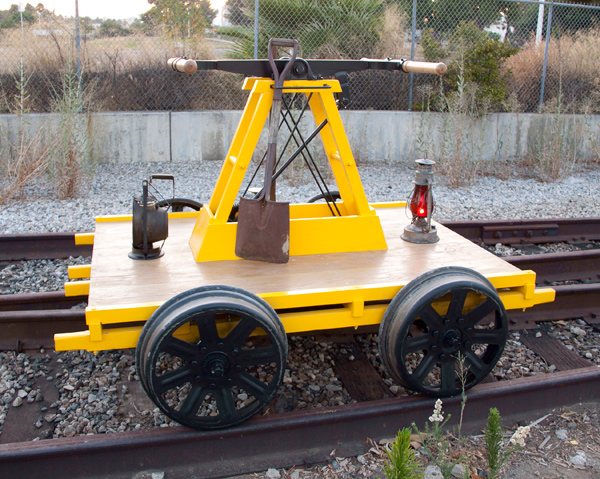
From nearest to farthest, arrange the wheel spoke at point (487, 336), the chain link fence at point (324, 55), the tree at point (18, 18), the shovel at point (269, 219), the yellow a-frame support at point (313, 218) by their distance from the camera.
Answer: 1. the wheel spoke at point (487, 336)
2. the shovel at point (269, 219)
3. the yellow a-frame support at point (313, 218)
4. the chain link fence at point (324, 55)
5. the tree at point (18, 18)

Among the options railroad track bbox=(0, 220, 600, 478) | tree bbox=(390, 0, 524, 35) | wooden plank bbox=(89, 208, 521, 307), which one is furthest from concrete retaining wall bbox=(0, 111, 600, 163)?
wooden plank bbox=(89, 208, 521, 307)

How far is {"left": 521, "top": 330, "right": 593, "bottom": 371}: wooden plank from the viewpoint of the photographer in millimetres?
3947

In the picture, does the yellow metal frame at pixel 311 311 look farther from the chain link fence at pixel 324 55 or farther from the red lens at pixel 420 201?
the chain link fence at pixel 324 55

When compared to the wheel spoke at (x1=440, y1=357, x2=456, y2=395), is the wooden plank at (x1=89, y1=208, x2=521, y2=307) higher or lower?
higher

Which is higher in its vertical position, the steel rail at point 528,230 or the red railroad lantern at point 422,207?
the red railroad lantern at point 422,207

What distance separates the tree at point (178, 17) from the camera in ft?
37.4

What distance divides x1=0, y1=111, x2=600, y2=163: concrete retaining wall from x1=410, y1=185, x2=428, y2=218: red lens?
5.46 meters

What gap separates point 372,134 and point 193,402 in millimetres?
9135

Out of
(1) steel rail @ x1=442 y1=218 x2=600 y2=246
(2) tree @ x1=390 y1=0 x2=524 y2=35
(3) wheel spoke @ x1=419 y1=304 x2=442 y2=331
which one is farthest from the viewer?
(2) tree @ x1=390 y1=0 x2=524 y2=35

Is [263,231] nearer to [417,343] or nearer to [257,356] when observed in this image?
[257,356]

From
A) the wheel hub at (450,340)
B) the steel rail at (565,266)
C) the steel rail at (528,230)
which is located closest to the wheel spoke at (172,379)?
the wheel hub at (450,340)

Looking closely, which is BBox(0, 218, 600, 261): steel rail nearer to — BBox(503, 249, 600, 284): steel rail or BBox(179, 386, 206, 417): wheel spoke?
BBox(503, 249, 600, 284): steel rail

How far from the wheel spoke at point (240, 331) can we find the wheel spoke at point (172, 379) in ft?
0.84

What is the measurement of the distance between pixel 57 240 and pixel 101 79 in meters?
6.40
